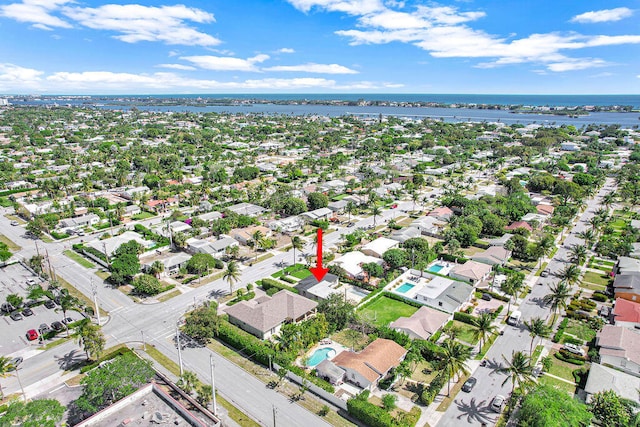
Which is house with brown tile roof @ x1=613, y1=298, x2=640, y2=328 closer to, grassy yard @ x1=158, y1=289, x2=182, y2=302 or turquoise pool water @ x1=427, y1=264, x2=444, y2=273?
turquoise pool water @ x1=427, y1=264, x2=444, y2=273

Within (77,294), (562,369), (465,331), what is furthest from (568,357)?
(77,294)

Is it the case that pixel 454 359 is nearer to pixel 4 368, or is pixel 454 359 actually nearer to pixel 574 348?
pixel 574 348

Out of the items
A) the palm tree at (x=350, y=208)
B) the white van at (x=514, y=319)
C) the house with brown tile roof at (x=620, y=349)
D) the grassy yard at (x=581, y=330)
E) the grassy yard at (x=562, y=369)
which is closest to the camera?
the house with brown tile roof at (x=620, y=349)

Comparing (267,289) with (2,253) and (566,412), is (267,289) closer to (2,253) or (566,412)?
(566,412)

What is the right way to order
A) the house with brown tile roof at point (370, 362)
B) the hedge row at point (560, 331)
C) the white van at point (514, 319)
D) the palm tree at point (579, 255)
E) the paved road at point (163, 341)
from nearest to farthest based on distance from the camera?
the paved road at point (163, 341)
the house with brown tile roof at point (370, 362)
the hedge row at point (560, 331)
the white van at point (514, 319)
the palm tree at point (579, 255)

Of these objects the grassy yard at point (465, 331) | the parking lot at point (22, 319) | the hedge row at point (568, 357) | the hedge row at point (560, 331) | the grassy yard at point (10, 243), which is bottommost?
the parking lot at point (22, 319)

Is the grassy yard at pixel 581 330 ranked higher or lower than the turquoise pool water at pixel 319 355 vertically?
higher

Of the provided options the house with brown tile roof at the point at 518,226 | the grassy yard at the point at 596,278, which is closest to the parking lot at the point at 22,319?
the grassy yard at the point at 596,278

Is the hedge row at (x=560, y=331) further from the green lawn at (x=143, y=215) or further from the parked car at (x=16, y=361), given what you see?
the green lawn at (x=143, y=215)
